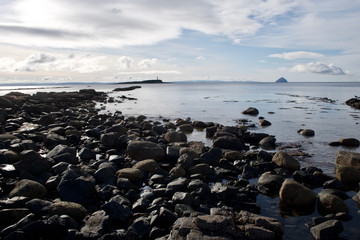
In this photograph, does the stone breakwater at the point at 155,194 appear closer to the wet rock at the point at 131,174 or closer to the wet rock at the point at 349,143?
the wet rock at the point at 131,174

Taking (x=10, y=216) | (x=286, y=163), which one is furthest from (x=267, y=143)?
(x=10, y=216)

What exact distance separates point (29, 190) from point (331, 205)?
29.3 feet

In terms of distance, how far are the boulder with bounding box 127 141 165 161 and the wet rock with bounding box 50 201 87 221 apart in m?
5.05

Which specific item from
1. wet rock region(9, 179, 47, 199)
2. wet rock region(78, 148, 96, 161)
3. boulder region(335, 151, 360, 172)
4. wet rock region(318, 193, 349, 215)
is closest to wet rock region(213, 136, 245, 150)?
boulder region(335, 151, 360, 172)

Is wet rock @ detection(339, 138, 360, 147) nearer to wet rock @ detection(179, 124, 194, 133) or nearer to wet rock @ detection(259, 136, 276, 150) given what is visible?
wet rock @ detection(259, 136, 276, 150)

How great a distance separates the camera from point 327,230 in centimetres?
671

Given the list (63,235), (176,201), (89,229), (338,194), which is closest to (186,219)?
(176,201)

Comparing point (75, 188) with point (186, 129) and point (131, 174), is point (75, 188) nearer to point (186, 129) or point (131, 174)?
point (131, 174)

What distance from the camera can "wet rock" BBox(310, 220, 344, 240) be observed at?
21.9 ft

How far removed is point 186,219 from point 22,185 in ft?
16.8

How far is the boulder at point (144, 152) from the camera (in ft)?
40.4

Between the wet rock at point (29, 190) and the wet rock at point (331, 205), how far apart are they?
841 centimetres

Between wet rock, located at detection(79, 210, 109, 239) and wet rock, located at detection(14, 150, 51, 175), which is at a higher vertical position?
wet rock, located at detection(14, 150, 51, 175)

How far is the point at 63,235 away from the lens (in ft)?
20.3
